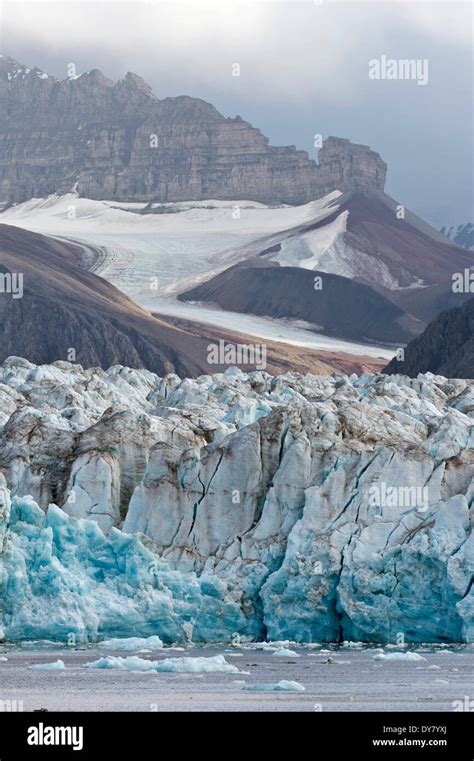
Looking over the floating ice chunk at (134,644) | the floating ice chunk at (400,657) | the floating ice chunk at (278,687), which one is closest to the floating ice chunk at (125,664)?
the floating ice chunk at (134,644)

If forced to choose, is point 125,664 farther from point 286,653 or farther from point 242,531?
point 242,531

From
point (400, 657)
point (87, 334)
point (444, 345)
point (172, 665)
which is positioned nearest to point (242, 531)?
point (400, 657)

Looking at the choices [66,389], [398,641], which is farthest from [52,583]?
[66,389]

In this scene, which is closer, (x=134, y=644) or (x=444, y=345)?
(x=134, y=644)

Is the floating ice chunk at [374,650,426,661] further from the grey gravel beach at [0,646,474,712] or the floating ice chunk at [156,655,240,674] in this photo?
the floating ice chunk at [156,655,240,674]

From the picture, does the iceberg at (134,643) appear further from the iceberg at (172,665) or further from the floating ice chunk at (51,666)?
the floating ice chunk at (51,666)
